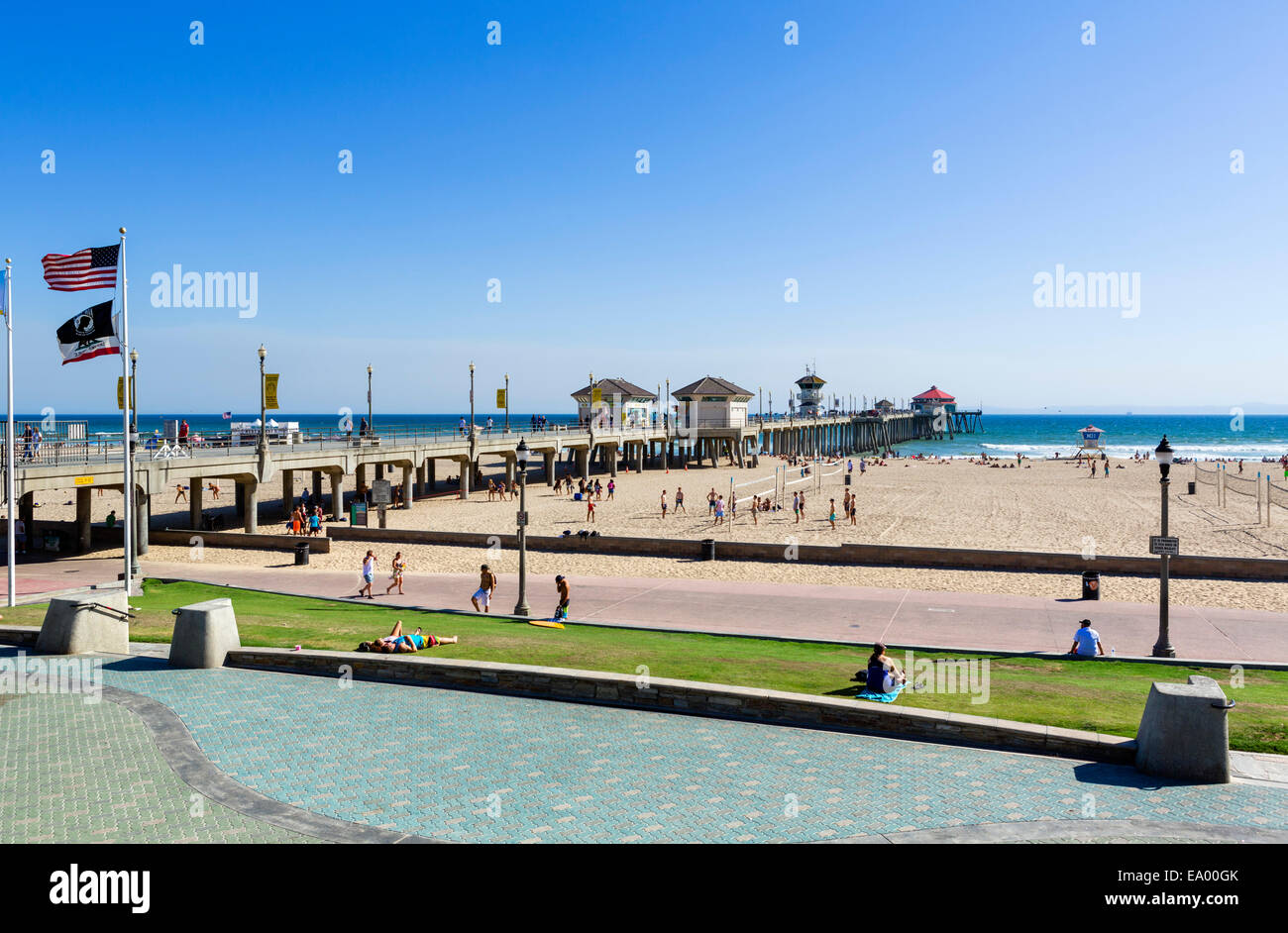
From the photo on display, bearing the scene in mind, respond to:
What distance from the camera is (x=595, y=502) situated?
4388 centimetres

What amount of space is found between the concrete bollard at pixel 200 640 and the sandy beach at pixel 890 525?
42.7 feet

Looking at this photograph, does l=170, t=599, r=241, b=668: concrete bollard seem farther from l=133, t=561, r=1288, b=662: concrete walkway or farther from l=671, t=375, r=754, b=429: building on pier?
l=671, t=375, r=754, b=429: building on pier

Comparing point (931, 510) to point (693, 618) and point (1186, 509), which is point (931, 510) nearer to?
point (1186, 509)

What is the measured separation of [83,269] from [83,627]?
8168 millimetres

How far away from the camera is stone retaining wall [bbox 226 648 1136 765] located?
873 centimetres

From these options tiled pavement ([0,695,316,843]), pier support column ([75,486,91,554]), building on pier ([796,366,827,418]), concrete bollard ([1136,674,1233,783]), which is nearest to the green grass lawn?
concrete bollard ([1136,674,1233,783])

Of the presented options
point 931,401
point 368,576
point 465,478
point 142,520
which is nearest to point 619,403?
point 465,478

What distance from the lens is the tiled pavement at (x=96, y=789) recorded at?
22.0 feet

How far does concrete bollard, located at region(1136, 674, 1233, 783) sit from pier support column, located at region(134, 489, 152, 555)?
27716 mm

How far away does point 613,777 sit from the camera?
7934 millimetres

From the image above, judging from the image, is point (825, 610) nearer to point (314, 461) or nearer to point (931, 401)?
point (314, 461)

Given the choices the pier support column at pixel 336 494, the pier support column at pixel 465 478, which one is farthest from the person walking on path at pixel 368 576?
the pier support column at pixel 465 478
